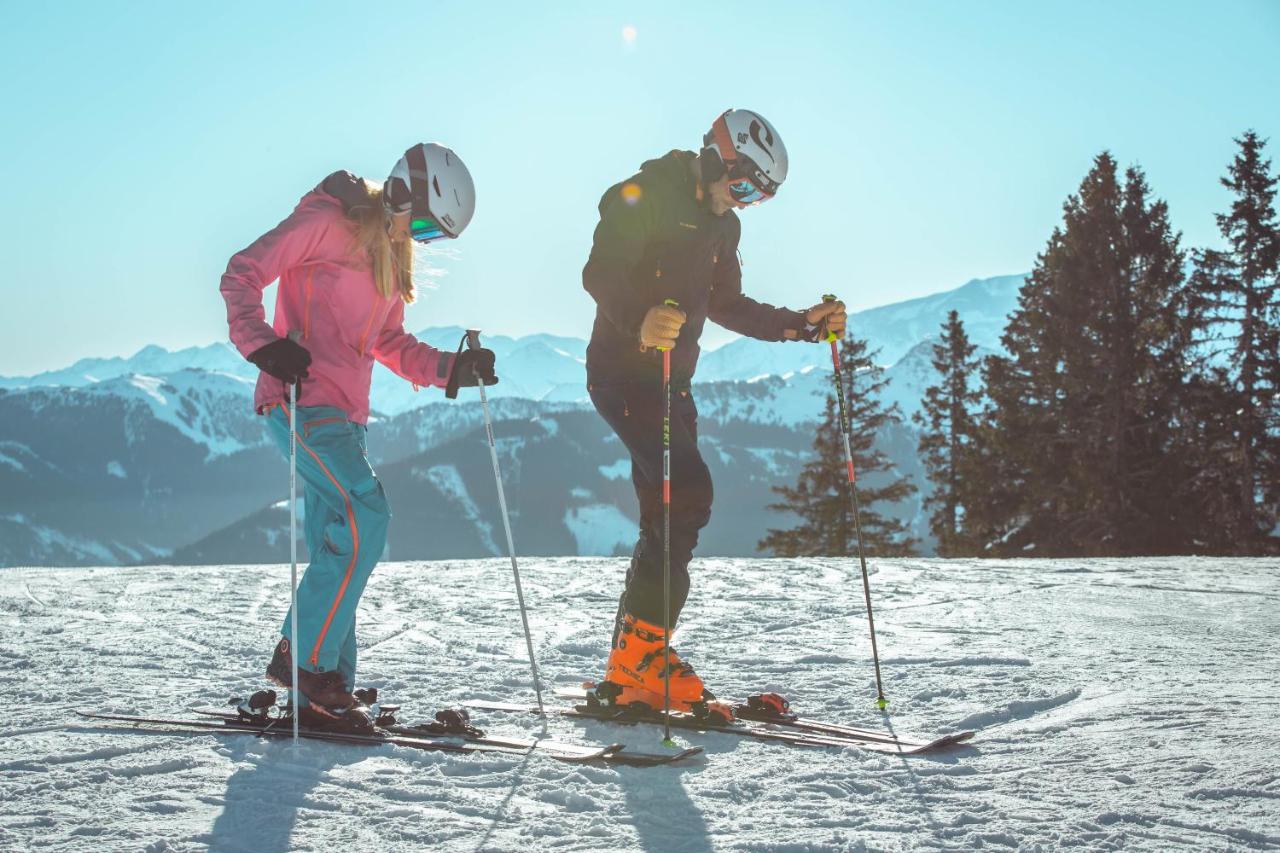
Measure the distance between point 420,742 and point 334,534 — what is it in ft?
2.81

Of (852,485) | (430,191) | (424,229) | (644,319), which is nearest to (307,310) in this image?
(424,229)

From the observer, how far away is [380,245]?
158 inches

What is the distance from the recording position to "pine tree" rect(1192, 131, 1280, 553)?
2508cm

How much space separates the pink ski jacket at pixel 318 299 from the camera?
3.74m

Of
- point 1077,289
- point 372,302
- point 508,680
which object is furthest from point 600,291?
point 1077,289

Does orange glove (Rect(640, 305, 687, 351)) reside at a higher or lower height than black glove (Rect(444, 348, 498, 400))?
higher

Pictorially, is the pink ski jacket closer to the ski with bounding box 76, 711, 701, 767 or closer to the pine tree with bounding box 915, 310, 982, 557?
the ski with bounding box 76, 711, 701, 767

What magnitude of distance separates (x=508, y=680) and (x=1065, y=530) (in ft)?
85.7

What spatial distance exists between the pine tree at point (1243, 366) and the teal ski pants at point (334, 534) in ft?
82.9

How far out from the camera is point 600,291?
404 centimetres

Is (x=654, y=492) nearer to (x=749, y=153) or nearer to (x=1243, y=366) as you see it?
(x=749, y=153)

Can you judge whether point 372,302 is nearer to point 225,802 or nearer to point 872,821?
point 225,802

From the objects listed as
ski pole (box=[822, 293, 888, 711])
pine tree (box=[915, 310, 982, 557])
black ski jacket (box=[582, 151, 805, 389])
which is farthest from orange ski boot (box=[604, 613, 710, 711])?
pine tree (box=[915, 310, 982, 557])

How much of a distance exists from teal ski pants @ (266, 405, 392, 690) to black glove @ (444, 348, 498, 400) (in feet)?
1.81
